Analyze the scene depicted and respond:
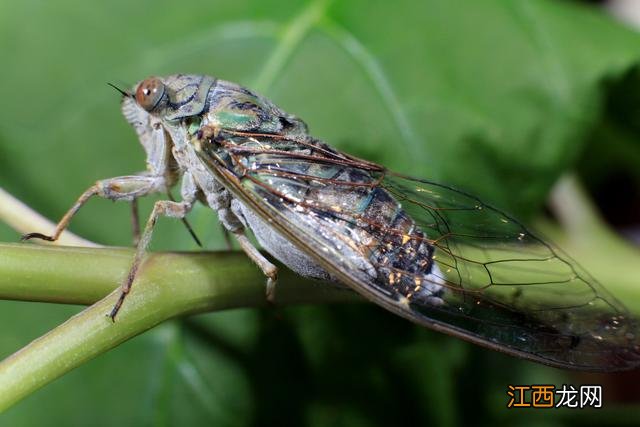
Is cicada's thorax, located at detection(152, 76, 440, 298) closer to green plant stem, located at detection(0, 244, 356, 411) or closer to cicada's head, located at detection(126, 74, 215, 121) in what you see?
cicada's head, located at detection(126, 74, 215, 121)

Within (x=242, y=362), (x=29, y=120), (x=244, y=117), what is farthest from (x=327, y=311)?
(x=29, y=120)

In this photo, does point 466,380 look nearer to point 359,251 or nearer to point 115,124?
point 359,251

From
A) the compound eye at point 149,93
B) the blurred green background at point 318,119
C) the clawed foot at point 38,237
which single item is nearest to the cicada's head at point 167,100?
the compound eye at point 149,93

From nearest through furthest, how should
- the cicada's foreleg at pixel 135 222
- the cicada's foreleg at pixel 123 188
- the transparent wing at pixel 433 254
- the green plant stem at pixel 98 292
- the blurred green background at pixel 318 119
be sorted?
the green plant stem at pixel 98 292 < the transparent wing at pixel 433 254 < the cicada's foreleg at pixel 123 188 < the cicada's foreleg at pixel 135 222 < the blurred green background at pixel 318 119

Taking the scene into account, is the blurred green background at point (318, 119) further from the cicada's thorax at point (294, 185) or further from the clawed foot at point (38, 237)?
the clawed foot at point (38, 237)

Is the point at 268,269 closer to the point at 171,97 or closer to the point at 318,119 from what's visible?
the point at 171,97
